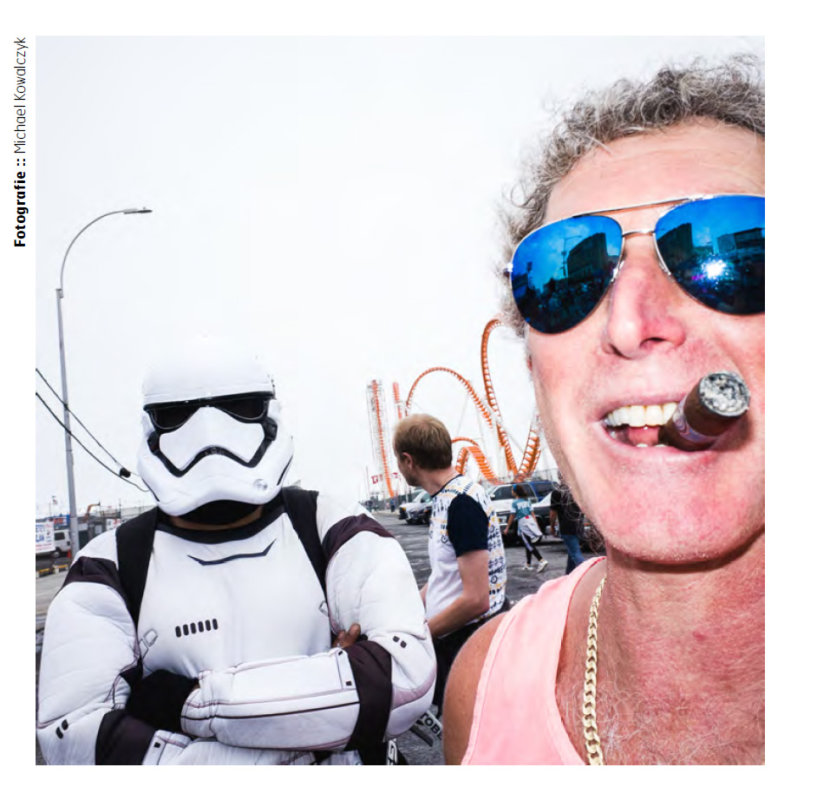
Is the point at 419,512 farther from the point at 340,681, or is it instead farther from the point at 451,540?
the point at 340,681

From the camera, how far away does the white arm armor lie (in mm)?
1831

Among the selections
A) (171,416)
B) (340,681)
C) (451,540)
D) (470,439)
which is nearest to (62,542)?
(171,416)

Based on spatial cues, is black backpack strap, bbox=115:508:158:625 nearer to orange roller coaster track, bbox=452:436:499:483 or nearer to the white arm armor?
the white arm armor

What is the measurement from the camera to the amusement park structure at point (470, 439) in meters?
2.13

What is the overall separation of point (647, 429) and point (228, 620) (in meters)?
1.26

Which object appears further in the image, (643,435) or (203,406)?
(203,406)

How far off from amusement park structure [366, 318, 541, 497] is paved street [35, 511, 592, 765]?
0.45ft

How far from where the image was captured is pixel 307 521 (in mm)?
2021

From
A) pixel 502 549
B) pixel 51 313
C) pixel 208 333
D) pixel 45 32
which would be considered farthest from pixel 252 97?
pixel 502 549

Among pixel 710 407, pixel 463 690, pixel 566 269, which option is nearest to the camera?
pixel 710 407

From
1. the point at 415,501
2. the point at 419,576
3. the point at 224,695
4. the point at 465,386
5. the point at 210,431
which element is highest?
the point at 465,386

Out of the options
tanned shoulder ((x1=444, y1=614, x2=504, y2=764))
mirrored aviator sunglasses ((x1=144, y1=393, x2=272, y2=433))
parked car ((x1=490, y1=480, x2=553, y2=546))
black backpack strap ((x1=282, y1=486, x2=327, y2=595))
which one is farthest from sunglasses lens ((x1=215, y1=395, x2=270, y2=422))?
tanned shoulder ((x1=444, y1=614, x2=504, y2=764))
